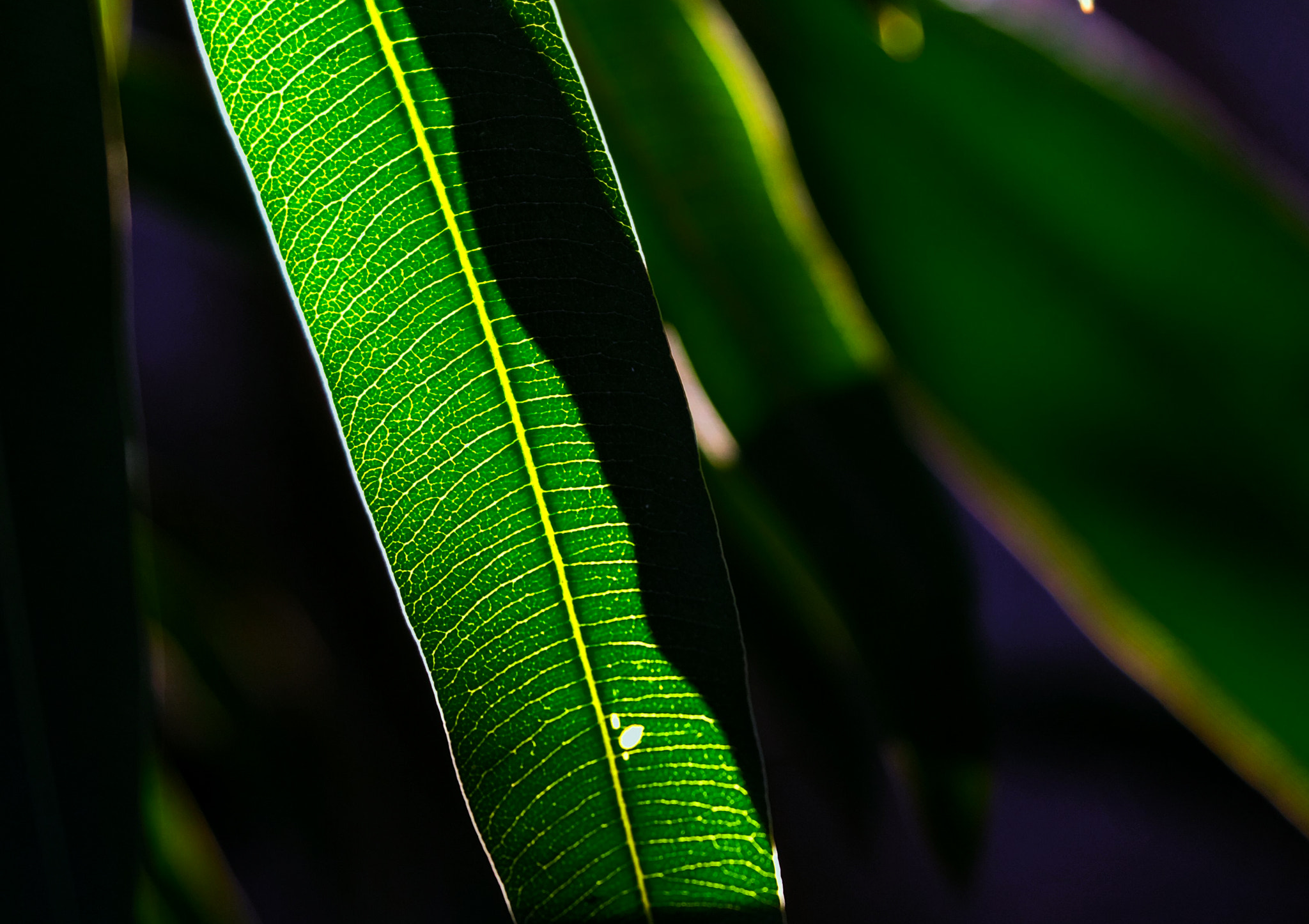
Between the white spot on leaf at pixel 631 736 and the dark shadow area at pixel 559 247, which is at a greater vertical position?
the dark shadow area at pixel 559 247

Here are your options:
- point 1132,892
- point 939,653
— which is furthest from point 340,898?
point 1132,892

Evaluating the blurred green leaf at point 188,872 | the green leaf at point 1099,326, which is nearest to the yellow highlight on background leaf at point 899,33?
the green leaf at point 1099,326

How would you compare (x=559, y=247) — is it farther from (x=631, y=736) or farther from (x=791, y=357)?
(x=791, y=357)

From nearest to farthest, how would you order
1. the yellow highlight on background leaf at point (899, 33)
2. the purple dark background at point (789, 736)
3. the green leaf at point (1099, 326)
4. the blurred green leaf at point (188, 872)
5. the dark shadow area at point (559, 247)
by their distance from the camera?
the dark shadow area at point (559, 247)
the green leaf at point (1099, 326)
the yellow highlight on background leaf at point (899, 33)
the blurred green leaf at point (188, 872)
the purple dark background at point (789, 736)

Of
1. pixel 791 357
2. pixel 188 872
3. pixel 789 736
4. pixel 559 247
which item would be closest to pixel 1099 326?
pixel 791 357

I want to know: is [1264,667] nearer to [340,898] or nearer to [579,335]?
[579,335]

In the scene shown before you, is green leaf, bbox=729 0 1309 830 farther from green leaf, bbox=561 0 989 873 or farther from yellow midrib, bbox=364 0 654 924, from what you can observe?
yellow midrib, bbox=364 0 654 924

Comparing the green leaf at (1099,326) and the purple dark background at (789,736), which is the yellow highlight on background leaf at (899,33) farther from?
the purple dark background at (789,736)
